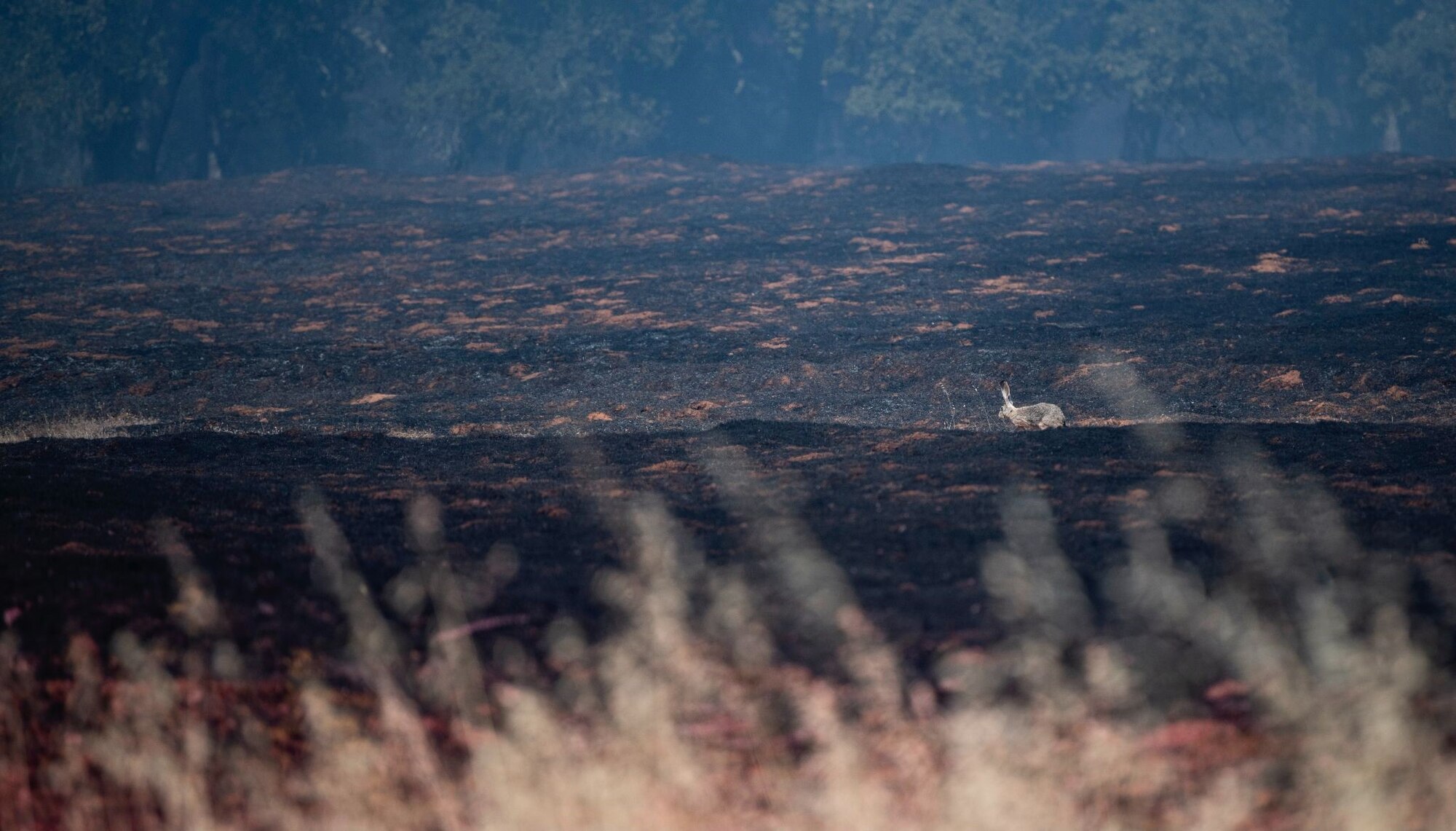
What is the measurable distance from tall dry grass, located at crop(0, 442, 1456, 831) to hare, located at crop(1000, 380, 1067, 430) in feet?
21.9

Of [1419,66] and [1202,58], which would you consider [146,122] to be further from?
[1419,66]

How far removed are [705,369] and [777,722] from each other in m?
13.9

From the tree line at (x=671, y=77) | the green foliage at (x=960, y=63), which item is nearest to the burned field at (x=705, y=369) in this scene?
the tree line at (x=671, y=77)

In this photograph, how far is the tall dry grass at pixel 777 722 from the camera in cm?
484

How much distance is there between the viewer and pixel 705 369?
19266mm

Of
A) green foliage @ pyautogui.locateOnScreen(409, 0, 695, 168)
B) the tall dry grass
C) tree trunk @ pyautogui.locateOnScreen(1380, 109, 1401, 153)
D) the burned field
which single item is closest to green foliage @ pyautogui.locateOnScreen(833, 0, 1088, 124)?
green foliage @ pyautogui.locateOnScreen(409, 0, 695, 168)

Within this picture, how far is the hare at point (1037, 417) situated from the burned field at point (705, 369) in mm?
499

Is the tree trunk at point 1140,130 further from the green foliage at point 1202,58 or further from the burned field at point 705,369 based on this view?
the burned field at point 705,369

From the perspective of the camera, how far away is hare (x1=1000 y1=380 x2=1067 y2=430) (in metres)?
14.0

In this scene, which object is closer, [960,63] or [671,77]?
[960,63]

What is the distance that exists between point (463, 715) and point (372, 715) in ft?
1.49

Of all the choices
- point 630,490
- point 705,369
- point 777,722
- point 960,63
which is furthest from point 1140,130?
point 777,722

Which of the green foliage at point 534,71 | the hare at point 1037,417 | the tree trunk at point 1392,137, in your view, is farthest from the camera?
the tree trunk at point 1392,137

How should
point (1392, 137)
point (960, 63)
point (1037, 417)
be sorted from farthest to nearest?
point (1392, 137) < point (960, 63) < point (1037, 417)
